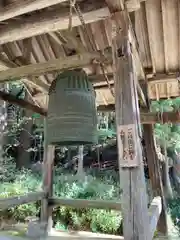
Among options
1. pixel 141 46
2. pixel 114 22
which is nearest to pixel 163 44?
pixel 141 46

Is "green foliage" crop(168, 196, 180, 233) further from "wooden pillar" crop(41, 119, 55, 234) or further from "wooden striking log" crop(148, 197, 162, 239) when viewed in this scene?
"wooden striking log" crop(148, 197, 162, 239)

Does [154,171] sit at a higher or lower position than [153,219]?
higher

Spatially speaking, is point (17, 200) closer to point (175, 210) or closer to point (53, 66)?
point (53, 66)

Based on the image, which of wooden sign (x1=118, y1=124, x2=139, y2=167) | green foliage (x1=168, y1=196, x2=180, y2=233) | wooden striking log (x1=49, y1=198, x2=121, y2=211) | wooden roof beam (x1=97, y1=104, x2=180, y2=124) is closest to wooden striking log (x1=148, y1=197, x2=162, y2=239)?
wooden sign (x1=118, y1=124, x2=139, y2=167)

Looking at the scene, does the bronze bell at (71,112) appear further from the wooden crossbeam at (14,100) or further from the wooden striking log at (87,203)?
the wooden striking log at (87,203)

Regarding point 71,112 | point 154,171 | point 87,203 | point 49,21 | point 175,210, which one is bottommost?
point 175,210

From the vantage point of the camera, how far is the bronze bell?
5.74 ft

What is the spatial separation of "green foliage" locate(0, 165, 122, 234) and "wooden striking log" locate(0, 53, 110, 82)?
14.0 ft

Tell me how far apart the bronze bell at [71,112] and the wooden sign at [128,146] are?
37 cm

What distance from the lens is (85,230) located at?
555 cm

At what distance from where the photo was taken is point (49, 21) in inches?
80.3

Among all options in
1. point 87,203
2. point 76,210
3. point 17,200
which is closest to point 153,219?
point 87,203

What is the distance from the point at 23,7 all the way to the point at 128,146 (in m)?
1.32

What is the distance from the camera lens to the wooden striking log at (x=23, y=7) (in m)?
1.78
